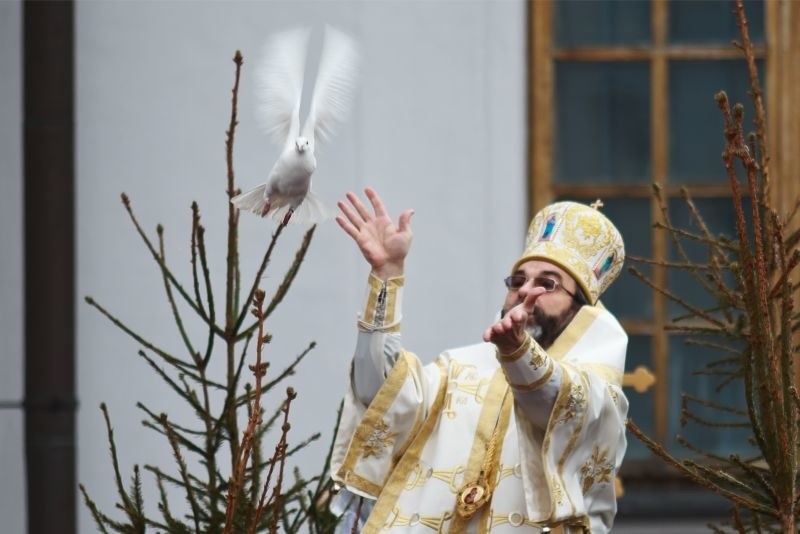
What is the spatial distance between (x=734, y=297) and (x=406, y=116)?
262 centimetres

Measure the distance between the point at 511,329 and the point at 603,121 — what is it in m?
3.20

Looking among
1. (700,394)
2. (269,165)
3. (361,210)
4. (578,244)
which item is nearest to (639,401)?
(700,394)

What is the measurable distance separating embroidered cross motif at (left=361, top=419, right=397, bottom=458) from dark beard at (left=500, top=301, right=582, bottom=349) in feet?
1.43

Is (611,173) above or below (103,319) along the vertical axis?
above

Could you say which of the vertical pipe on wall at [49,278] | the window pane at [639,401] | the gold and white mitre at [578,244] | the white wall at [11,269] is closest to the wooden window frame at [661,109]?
the window pane at [639,401]

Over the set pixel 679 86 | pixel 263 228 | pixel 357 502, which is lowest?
pixel 357 502

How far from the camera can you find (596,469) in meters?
5.17

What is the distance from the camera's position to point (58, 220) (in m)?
7.35

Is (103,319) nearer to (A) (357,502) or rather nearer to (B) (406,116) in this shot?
(B) (406,116)

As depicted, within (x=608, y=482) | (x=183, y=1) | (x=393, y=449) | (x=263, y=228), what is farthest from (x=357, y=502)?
(x=183, y=1)

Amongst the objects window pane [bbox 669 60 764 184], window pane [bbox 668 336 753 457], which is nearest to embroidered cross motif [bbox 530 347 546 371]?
window pane [bbox 668 336 753 457]

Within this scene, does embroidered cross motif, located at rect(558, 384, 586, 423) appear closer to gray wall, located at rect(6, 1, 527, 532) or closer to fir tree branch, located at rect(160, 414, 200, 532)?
fir tree branch, located at rect(160, 414, 200, 532)

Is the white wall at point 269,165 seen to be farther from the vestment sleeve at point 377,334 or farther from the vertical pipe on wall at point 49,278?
the vestment sleeve at point 377,334

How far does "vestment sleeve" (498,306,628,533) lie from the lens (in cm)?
491
